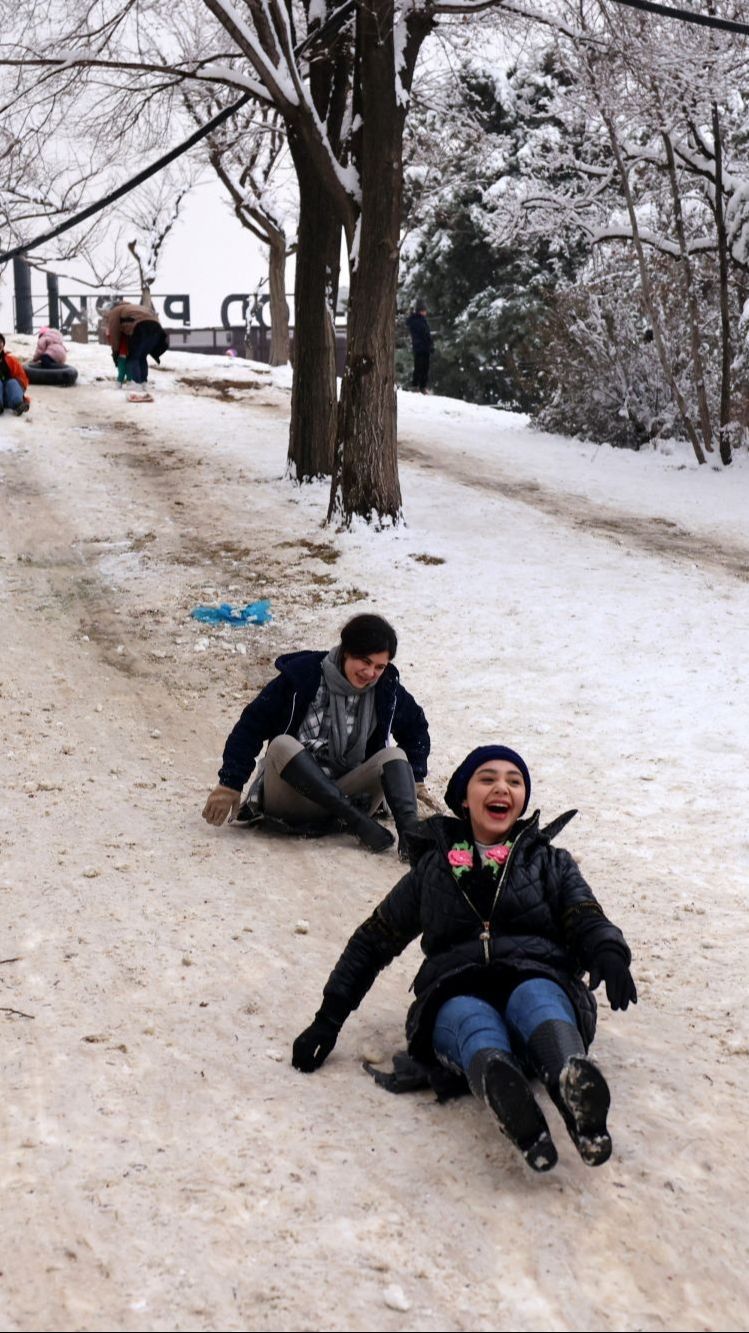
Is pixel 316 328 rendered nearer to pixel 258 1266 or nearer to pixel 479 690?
pixel 479 690

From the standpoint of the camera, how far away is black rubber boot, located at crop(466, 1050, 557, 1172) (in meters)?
3.16

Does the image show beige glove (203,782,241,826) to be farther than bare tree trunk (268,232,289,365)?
No

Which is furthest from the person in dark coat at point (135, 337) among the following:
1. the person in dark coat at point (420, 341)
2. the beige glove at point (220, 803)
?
the beige glove at point (220, 803)

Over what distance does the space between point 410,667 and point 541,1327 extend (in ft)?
20.9

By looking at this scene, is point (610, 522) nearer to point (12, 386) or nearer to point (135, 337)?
point (12, 386)

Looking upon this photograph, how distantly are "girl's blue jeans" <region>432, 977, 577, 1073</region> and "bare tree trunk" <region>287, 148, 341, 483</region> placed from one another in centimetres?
1072

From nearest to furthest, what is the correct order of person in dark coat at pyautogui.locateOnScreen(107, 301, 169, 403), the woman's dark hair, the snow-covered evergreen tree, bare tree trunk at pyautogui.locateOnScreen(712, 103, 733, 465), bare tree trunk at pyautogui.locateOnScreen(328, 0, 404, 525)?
the woman's dark hair < bare tree trunk at pyautogui.locateOnScreen(328, 0, 404, 525) < bare tree trunk at pyautogui.locateOnScreen(712, 103, 733, 465) < person in dark coat at pyautogui.locateOnScreen(107, 301, 169, 403) < the snow-covered evergreen tree

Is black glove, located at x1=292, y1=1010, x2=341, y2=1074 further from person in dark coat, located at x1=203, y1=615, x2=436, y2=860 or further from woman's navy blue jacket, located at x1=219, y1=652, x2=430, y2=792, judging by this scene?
woman's navy blue jacket, located at x1=219, y1=652, x2=430, y2=792

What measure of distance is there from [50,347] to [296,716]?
1745cm

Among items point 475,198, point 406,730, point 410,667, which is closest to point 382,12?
point 410,667

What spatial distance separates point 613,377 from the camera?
17.4 m

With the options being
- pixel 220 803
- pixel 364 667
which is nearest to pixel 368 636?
pixel 364 667

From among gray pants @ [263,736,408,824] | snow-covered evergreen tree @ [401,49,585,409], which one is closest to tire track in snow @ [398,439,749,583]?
gray pants @ [263,736,408,824]

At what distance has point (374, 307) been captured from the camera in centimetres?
1172
